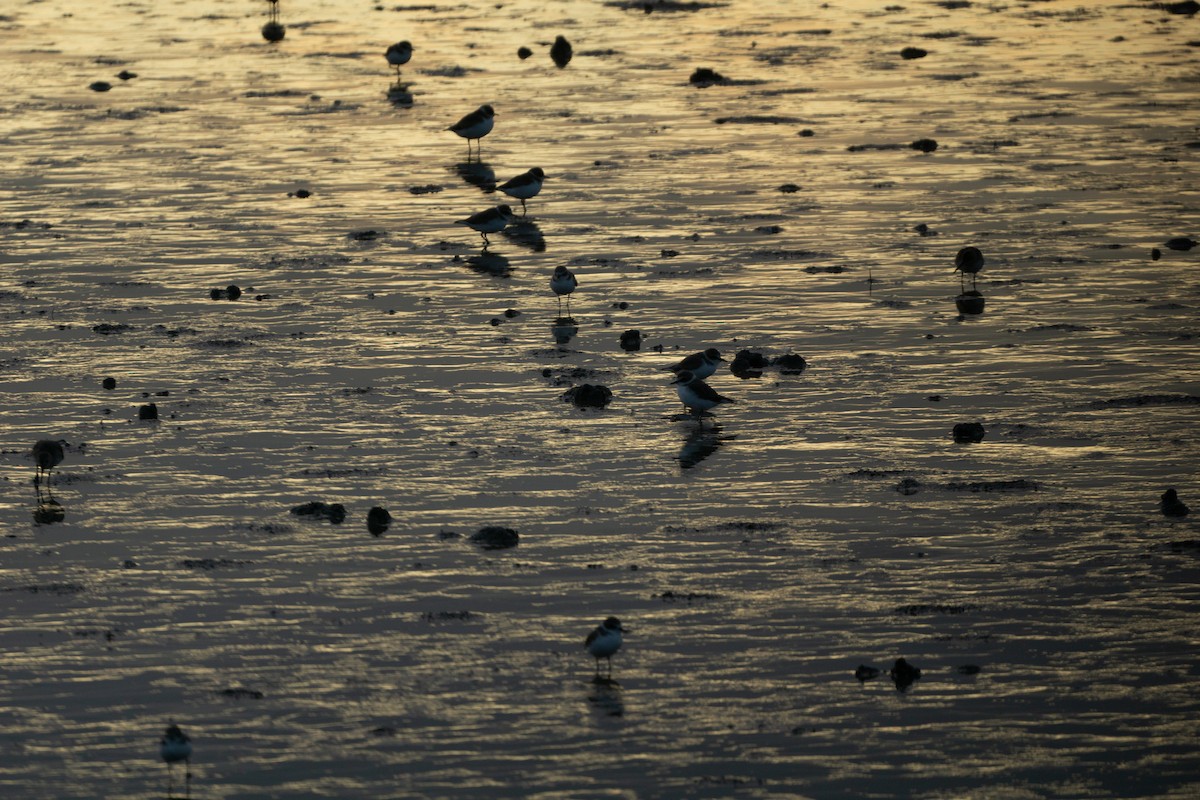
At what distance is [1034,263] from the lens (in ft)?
83.0

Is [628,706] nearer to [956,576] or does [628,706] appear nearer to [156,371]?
[956,576]

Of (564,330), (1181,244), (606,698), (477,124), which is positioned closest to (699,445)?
(564,330)

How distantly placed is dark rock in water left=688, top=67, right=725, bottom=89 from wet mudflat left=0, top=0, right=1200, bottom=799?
252 centimetres

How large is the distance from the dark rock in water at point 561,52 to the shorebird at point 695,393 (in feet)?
78.4

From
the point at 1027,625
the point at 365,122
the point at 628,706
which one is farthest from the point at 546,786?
the point at 365,122

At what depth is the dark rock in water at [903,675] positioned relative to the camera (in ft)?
44.0

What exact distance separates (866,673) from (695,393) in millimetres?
5904

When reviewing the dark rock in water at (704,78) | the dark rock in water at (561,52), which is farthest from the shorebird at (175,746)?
the dark rock in water at (561,52)

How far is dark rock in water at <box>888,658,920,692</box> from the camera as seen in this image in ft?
44.0

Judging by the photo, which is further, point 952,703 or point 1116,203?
point 1116,203

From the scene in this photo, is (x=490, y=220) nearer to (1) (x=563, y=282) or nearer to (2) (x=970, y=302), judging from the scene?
(1) (x=563, y=282)

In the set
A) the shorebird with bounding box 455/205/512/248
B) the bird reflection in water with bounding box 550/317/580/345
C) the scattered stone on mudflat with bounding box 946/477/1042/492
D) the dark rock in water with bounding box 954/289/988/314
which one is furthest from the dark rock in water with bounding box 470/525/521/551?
the shorebird with bounding box 455/205/512/248

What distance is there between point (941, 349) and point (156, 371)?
9131 mm

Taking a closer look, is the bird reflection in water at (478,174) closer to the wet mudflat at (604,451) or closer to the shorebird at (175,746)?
the wet mudflat at (604,451)
